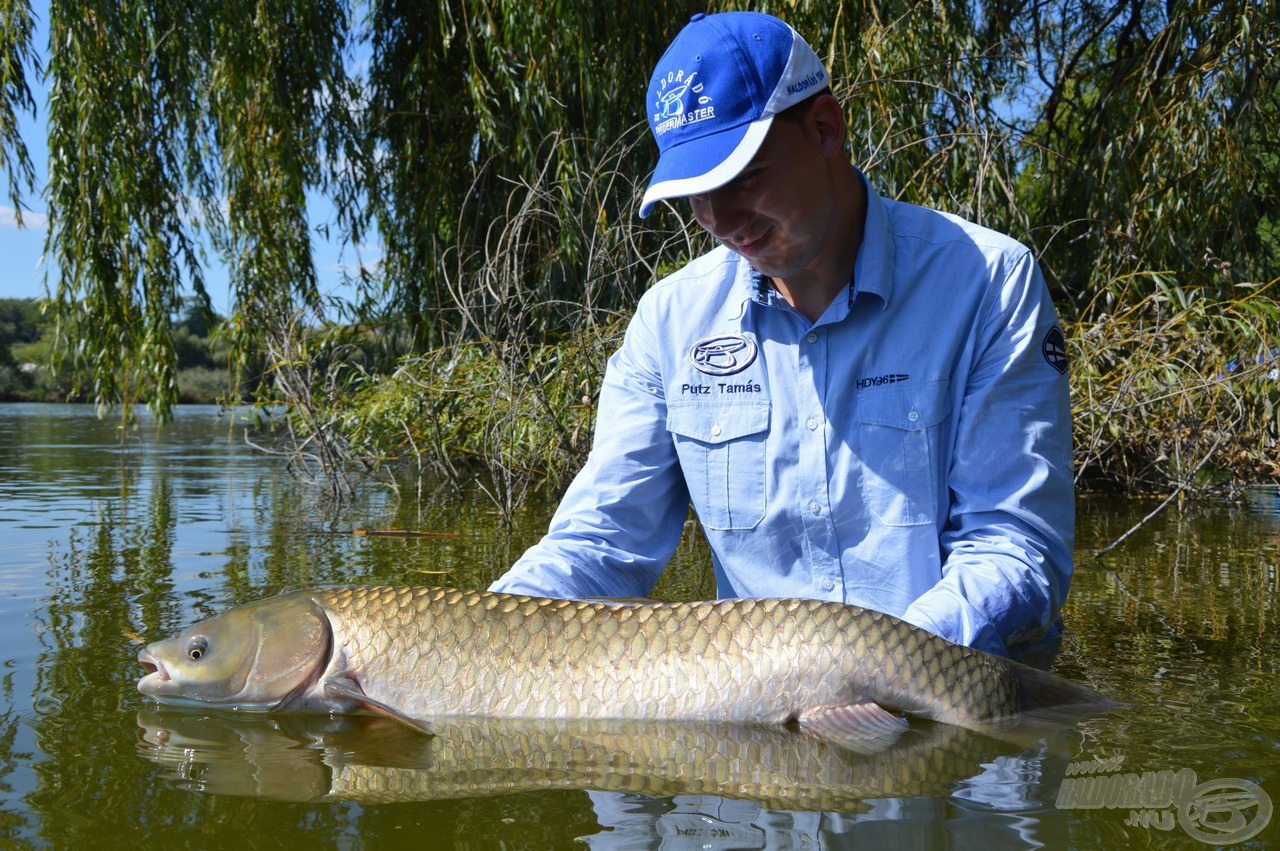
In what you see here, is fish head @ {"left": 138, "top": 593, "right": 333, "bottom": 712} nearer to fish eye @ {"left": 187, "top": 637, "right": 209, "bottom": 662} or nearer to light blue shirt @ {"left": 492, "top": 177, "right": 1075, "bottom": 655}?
fish eye @ {"left": 187, "top": 637, "right": 209, "bottom": 662}

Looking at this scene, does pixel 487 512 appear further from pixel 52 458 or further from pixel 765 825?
pixel 52 458

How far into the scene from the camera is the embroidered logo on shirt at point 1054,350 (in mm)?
2500

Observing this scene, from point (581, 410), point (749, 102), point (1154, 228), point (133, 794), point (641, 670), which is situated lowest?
point (133, 794)

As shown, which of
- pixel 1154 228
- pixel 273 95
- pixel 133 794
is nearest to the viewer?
pixel 133 794

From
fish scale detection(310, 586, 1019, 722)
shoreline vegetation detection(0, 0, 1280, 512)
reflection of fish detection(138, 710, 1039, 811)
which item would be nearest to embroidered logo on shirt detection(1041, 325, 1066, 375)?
fish scale detection(310, 586, 1019, 722)

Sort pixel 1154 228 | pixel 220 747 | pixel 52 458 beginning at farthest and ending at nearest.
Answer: pixel 52 458, pixel 1154 228, pixel 220 747

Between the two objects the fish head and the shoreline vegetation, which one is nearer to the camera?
the fish head

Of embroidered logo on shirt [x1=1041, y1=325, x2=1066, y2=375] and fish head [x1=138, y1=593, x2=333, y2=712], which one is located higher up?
embroidered logo on shirt [x1=1041, y1=325, x2=1066, y2=375]

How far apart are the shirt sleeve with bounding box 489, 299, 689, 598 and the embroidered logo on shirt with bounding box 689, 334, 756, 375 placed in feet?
0.48

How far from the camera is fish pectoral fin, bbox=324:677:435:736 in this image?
2.20 meters

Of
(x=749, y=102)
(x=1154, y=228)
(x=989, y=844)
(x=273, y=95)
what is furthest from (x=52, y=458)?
(x=989, y=844)

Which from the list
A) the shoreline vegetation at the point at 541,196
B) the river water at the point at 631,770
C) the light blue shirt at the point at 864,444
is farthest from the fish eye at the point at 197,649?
the shoreline vegetation at the point at 541,196

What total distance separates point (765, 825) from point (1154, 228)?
17.5ft

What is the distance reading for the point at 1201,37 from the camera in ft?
20.6
